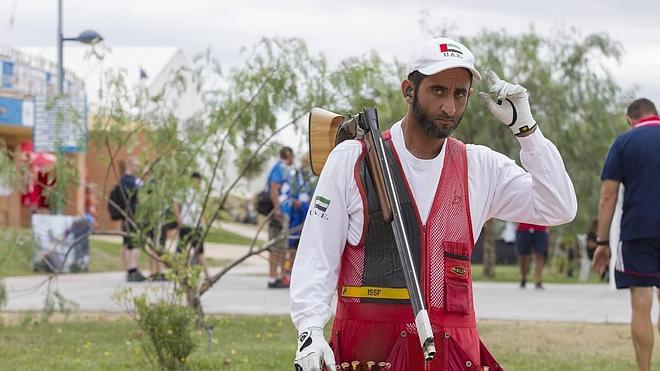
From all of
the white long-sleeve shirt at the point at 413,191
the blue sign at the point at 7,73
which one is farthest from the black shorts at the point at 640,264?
the blue sign at the point at 7,73

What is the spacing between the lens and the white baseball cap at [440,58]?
405 cm

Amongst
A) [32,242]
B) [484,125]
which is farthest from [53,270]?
[484,125]

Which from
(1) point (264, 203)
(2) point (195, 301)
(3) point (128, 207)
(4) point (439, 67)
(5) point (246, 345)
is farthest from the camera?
(1) point (264, 203)

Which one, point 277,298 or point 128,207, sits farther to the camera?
point 277,298

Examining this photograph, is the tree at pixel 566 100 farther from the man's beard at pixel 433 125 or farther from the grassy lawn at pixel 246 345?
the man's beard at pixel 433 125

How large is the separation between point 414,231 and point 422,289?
196 mm

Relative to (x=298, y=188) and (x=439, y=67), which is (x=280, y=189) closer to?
(x=298, y=188)

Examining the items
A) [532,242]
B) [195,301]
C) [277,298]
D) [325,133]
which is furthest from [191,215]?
[532,242]

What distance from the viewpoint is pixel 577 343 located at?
419 inches

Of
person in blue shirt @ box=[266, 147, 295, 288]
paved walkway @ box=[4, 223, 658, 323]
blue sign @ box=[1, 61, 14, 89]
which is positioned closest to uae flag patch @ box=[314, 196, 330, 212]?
paved walkway @ box=[4, 223, 658, 323]

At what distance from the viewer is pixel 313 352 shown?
3.91 metres

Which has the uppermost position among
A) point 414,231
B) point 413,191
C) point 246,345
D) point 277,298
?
point 413,191

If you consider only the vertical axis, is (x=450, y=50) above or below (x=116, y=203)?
above

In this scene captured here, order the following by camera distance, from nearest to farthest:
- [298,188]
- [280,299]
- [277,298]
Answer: [298,188] < [280,299] < [277,298]
